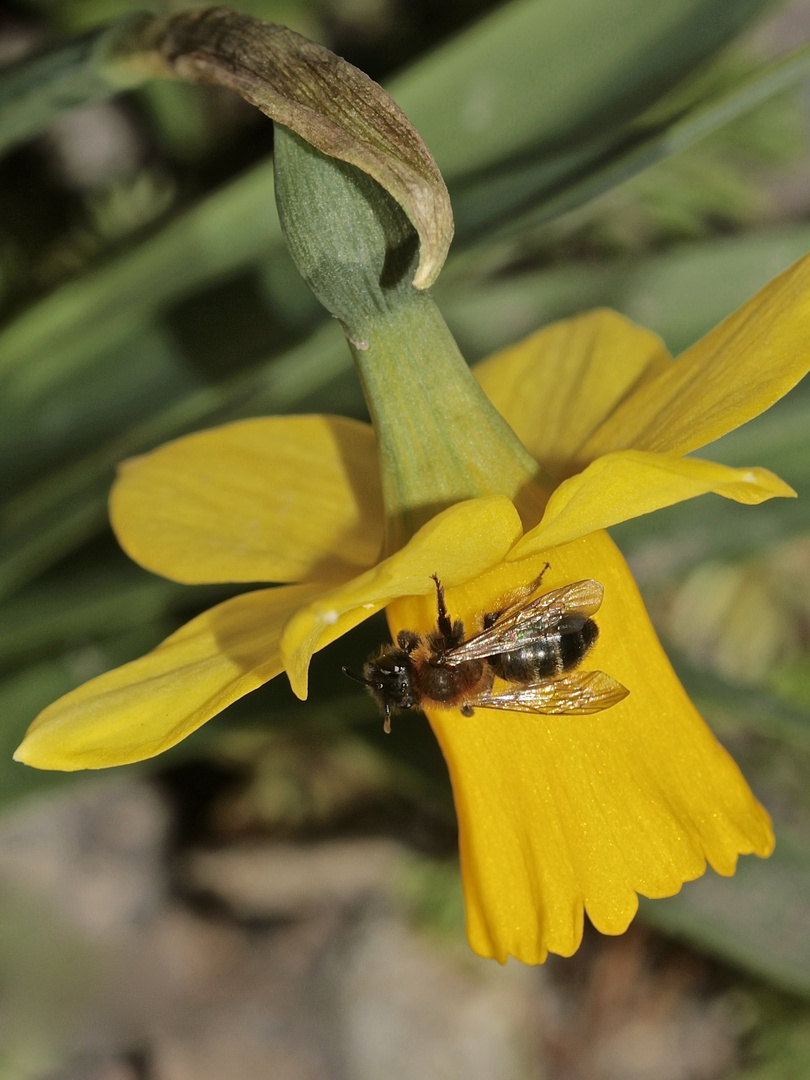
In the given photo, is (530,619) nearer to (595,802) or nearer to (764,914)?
(595,802)

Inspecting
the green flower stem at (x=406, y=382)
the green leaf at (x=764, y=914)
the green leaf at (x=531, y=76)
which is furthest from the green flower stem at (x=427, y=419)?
the green leaf at (x=764, y=914)

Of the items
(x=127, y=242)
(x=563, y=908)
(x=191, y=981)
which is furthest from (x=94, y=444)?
(x=191, y=981)

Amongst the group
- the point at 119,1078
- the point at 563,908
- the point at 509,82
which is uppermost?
the point at 509,82

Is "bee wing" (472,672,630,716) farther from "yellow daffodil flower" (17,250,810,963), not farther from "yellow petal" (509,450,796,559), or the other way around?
"yellow petal" (509,450,796,559)

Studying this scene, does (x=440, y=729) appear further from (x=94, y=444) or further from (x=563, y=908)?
(x=94, y=444)

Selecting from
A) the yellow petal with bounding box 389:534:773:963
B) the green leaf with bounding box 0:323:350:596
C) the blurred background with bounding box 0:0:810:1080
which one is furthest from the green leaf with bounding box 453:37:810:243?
the yellow petal with bounding box 389:534:773:963

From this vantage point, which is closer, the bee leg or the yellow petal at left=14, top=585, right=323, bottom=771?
the yellow petal at left=14, top=585, right=323, bottom=771

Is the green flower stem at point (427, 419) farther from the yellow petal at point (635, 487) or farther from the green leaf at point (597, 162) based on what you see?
the green leaf at point (597, 162)
